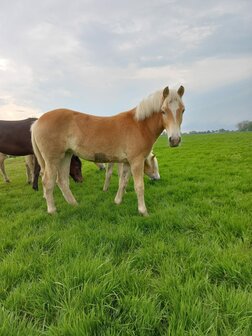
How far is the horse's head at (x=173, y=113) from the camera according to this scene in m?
4.02

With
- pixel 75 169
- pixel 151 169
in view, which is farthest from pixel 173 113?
pixel 75 169

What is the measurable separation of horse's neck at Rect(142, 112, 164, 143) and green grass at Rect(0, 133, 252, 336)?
147 cm

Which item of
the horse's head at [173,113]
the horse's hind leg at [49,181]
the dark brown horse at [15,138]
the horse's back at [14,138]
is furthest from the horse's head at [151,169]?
the horse's back at [14,138]

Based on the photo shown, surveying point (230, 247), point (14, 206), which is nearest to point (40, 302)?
point (230, 247)

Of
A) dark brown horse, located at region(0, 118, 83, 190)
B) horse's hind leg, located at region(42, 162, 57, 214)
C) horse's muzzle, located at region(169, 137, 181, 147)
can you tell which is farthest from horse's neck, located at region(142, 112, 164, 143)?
dark brown horse, located at region(0, 118, 83, 190)

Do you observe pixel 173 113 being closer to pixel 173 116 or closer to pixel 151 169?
pixel 173 116

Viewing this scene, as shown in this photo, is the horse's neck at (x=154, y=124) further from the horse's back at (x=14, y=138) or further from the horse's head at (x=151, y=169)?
the horse's back at (x=14, y=138)

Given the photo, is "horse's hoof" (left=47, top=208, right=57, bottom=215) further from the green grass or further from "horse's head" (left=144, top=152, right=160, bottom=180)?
"horse's head" (left=144, top=152, right=160, bottom=180)

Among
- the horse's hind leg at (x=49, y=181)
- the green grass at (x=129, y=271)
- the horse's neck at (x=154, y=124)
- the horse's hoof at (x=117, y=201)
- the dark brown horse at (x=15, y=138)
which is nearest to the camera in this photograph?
the green grass at (x=129, y=271)

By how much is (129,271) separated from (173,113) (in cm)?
260

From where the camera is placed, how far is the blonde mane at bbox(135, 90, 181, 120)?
14.4 ft

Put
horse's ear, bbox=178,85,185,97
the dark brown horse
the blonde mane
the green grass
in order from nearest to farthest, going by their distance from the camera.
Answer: the green grass, horse's ear, bbox=178,85,185,97, the blonde mane, the dark brown horse

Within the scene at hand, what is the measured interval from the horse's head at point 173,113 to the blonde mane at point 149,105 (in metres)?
0.13

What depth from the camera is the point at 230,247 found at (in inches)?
114
